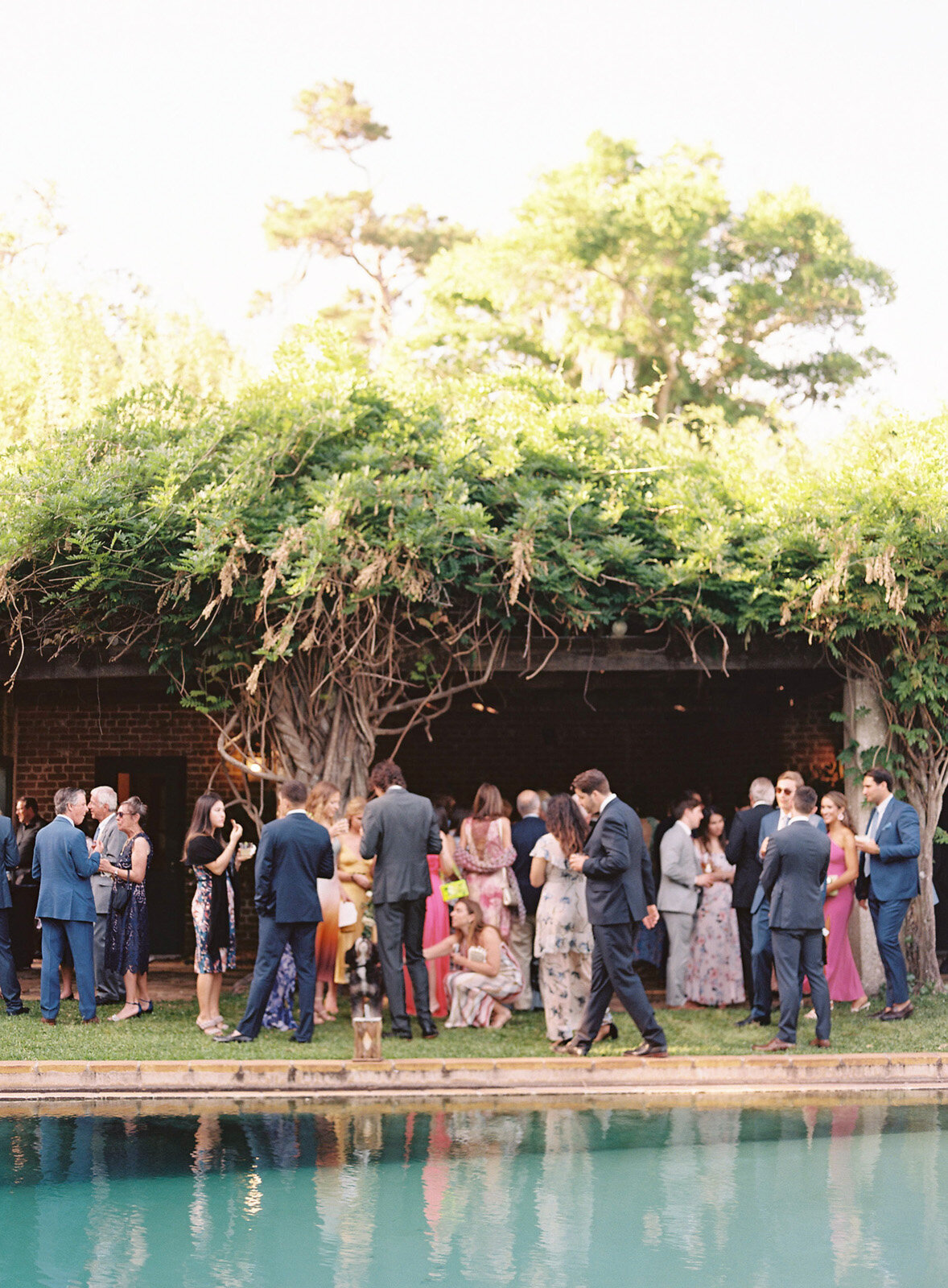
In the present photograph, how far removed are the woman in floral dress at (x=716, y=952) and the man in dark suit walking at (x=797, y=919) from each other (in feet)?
5.97

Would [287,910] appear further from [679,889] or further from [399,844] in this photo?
[679,889]

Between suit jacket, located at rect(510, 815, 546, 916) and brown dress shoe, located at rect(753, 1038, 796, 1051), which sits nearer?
brown dress shoe, located at rect(753, 1038, 796, 1051)

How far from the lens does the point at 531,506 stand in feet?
31.2

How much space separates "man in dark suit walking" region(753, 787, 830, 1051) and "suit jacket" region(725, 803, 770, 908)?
1488 millimetres

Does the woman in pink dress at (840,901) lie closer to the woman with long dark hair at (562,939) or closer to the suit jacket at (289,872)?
the woman with long dark hair at (562,939)

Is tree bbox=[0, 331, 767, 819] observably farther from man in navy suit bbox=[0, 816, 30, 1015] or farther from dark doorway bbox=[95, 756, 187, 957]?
dark doorway bbox=[95, 756, 187, 957]

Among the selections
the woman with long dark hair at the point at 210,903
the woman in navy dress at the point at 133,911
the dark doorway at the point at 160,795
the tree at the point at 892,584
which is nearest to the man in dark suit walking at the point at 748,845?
the tree at the point at 892,584

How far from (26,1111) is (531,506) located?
17.2ft

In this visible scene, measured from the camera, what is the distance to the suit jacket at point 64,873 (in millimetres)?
8531

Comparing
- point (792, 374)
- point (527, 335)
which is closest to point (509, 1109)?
point (527, 335)

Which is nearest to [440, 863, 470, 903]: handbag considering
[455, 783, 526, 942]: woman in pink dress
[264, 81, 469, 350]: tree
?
[455, 783, 526, 942]: woman in pink dress

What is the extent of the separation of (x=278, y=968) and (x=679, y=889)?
123 inches

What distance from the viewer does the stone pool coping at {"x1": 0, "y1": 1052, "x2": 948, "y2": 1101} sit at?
6934 mm

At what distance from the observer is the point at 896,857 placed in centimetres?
876
